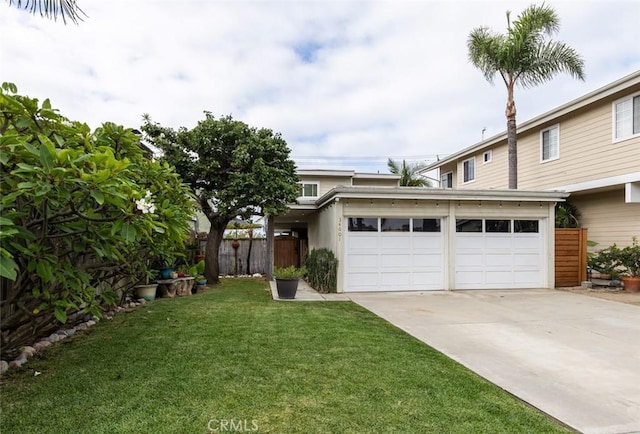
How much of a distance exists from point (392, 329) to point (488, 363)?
1797 mm

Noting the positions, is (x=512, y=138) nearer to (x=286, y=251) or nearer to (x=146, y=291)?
(x=286, y=251)

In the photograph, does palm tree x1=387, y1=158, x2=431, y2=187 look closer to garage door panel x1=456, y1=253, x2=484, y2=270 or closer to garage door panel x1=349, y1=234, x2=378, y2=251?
garage door panel x1=456, y1=253, x2=484, y2=270

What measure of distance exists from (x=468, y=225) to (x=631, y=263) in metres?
4.54

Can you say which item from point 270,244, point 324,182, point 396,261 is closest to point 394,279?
point 396,261

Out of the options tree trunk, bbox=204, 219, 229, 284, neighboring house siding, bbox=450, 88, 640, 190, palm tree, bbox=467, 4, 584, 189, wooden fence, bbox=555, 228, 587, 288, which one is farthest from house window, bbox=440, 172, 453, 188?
tree trunk, bbox=204, 219, 229, 284

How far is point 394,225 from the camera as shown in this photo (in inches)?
428

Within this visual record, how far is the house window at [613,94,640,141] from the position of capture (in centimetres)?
1056

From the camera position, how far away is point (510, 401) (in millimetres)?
3561

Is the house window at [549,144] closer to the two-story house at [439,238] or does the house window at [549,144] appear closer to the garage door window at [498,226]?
the two-story house at [439,238]

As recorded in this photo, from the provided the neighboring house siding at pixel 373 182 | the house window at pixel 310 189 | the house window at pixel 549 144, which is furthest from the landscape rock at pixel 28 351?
the neighboring house siding at pixel 373 182

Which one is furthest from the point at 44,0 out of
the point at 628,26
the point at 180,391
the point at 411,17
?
the point at 628,26

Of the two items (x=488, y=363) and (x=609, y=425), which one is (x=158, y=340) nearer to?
(x=488, y=363)

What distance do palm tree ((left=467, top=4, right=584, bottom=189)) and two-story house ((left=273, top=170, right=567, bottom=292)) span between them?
3.17 meters

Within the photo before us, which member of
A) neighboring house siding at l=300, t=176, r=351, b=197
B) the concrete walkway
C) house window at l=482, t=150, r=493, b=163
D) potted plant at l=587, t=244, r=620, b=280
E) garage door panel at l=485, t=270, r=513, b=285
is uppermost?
house window at l=482, t=150, r=493, b=163
